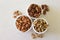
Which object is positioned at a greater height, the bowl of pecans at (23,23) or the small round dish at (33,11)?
the small round dish at (33,11)

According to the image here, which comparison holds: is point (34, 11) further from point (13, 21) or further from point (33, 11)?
point (13, 21)

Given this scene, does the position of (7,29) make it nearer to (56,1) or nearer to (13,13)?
(13,13)

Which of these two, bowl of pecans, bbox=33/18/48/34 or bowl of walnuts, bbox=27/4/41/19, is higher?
bowl of walnuts, bbox=27/4/41/19

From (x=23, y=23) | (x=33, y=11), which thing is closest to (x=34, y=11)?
(x=33, y=11)

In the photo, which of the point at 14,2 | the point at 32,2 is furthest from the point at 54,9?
the point at 14,2
